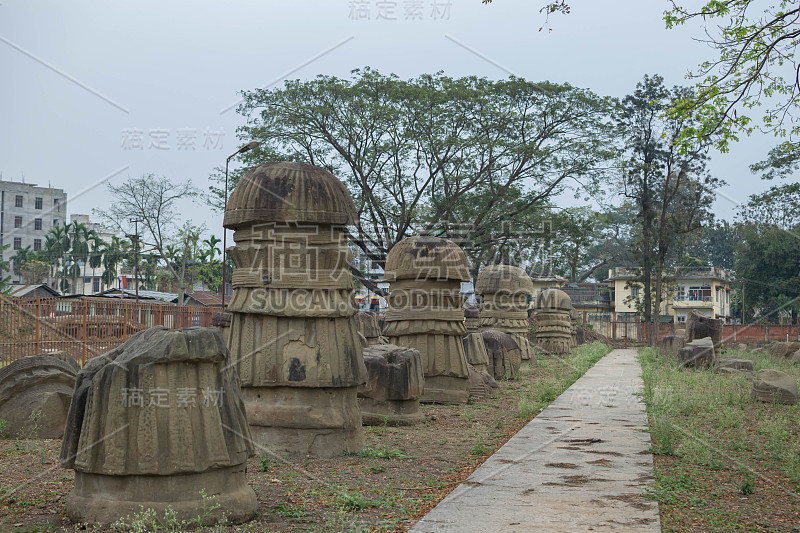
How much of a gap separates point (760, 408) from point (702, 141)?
548 cm

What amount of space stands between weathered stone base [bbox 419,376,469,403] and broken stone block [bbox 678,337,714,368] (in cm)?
867

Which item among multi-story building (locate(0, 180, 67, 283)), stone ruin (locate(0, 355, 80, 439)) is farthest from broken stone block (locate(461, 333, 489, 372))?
multi-story building (locate(0, 180, 67, 283))

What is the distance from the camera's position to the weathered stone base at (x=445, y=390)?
1248 centimetres

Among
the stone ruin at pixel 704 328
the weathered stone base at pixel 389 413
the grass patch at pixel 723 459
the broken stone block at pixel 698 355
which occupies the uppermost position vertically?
the stone ruin at pixel 704 328

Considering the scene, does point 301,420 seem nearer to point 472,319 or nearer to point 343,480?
point 343,480

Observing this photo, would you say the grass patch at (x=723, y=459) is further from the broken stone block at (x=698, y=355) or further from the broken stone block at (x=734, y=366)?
the broken stone block at (x=698, y=355)

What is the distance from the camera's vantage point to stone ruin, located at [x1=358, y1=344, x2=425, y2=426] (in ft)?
32.6

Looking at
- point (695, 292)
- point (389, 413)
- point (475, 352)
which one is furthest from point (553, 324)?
point (695, 292)

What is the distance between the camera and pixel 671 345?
2531cm

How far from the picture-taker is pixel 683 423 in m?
10.4

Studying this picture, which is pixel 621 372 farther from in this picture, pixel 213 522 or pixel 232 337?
pixel 213 522

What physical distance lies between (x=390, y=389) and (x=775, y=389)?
685 cm

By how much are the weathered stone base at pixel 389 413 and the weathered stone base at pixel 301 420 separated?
7.09 ft

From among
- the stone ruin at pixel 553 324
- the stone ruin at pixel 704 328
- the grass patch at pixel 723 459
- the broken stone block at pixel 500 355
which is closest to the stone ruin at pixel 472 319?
the broken stone block at pixel 500 355
